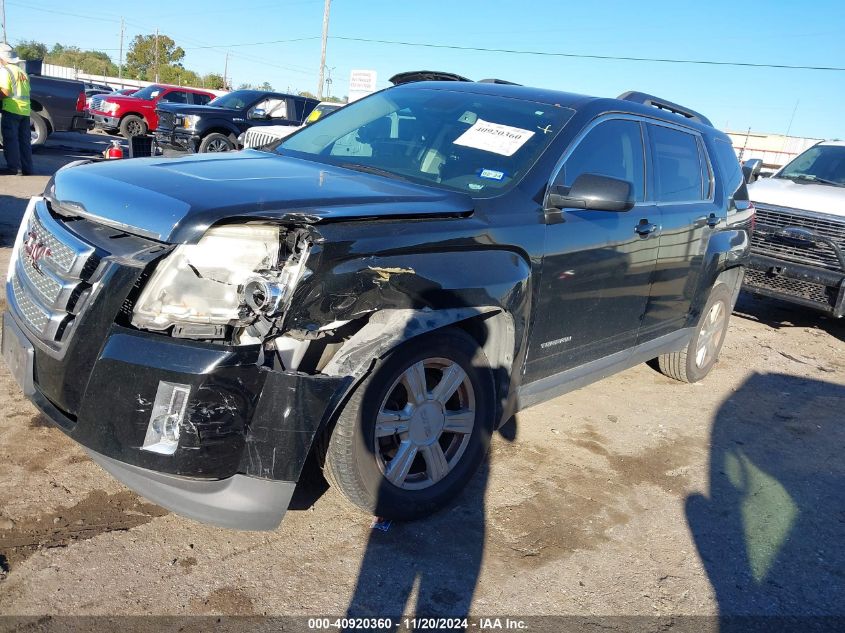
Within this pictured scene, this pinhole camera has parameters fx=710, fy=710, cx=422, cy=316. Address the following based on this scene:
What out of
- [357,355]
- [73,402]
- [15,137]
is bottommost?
[15,137]

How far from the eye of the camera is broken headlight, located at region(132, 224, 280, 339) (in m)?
2.43

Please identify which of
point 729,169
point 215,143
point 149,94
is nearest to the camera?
point 729,169

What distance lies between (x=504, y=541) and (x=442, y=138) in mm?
2040

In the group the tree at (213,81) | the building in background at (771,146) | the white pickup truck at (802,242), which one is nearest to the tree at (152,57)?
the tree at (213,81)

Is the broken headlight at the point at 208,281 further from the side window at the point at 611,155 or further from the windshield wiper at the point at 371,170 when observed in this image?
the side window at the point at 611,155

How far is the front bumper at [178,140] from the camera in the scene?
13277mm

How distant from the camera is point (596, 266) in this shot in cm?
367

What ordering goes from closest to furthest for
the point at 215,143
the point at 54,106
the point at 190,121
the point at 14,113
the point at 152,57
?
1. the point at 14,113
2. the point at 190,121
3. the point at 215,143
4. the point at 54,106
5. the point at 152,57

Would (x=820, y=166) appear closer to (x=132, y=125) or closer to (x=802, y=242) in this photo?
(x=802, y=242)

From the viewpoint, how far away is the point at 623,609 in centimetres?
276

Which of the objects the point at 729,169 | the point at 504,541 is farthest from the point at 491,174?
the point at 729,169

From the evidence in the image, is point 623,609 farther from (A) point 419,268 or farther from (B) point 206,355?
(B) point 206,355

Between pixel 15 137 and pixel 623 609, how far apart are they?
1212cm

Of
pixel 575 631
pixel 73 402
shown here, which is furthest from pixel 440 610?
pixel 73 402
